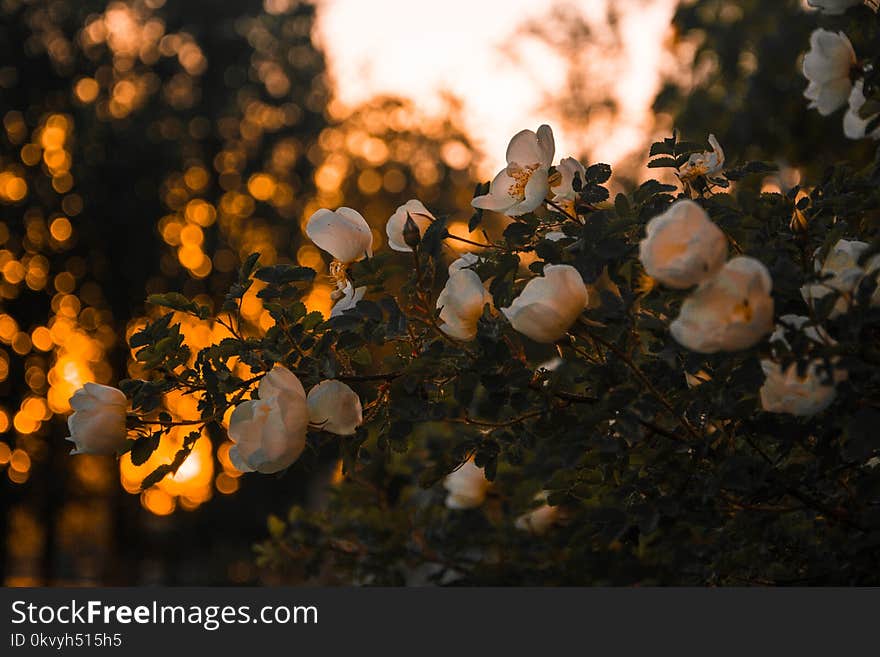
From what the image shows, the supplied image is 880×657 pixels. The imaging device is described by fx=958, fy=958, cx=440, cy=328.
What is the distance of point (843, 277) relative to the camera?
48.2 inches

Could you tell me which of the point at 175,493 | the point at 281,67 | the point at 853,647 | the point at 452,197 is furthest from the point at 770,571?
the point at 452,197

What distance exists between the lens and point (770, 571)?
5.99ft

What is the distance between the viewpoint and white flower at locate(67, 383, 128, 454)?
1.46 meters

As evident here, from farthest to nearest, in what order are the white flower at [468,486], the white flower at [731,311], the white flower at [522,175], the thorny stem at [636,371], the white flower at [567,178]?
the white flower at [468,486] < the white flower at [567,178] < the white flower at [522,175] < the thorny stem at [636,371] < the white flower at [731,311]

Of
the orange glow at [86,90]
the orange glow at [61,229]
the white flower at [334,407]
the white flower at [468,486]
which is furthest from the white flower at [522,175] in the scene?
the orange glow at [86,90]

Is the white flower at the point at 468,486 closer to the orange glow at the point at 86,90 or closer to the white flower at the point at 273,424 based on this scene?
the white flower at the point at 273,424

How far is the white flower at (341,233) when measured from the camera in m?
1.55

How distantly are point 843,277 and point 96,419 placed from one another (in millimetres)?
1087

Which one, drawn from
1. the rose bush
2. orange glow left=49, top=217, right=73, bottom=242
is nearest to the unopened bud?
the rose bush

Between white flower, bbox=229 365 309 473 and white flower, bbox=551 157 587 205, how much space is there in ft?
1.95

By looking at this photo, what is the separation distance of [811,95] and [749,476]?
2.58 ft

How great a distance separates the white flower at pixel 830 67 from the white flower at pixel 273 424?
1.05 metres

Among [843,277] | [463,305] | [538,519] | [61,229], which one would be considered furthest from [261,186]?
[843,277]

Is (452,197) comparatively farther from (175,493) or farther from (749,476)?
(749,476)
